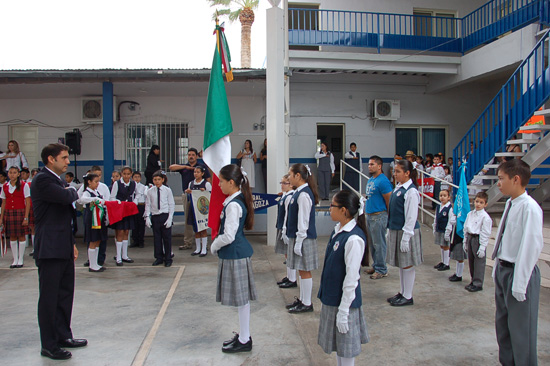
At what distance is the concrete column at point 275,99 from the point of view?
8.44 meters

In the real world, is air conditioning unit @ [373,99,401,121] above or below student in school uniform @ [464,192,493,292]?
above

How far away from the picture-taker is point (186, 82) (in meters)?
9.72

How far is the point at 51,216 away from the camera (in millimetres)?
3672

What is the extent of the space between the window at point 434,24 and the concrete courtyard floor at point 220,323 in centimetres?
915

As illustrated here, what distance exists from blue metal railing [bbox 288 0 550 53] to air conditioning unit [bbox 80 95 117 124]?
5.66 metres

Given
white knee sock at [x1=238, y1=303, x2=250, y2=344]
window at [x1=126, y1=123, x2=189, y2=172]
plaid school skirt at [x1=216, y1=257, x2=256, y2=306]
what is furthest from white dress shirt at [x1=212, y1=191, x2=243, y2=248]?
window at [x1=126, y1=123, x2=189, y2=172]

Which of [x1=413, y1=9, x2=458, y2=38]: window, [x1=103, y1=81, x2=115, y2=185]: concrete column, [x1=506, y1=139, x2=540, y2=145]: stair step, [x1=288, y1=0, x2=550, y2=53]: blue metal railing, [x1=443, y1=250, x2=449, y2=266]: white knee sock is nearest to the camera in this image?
[x1=443, y1=250, x2=449, y2=266]: white knee sock

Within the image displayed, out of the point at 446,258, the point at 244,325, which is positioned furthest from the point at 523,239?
the point at 446,258

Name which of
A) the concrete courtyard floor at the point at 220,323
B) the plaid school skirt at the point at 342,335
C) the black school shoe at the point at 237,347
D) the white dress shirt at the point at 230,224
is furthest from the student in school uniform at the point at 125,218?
the plaid school skirt at the point at 342,335

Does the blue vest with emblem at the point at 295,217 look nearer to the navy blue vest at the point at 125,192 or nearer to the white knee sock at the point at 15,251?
the navy blue vest at the point at 125,192

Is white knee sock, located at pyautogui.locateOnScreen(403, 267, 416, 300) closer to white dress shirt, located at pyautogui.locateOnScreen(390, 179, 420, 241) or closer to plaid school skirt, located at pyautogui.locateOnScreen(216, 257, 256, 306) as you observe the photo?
white dress shirt, located at pyautogui.locateOnScreen(390, 179, 420, 241)

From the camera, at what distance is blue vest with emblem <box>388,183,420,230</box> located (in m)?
4.99

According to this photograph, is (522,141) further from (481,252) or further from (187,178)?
(187,178)

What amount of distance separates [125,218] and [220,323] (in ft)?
12.4
